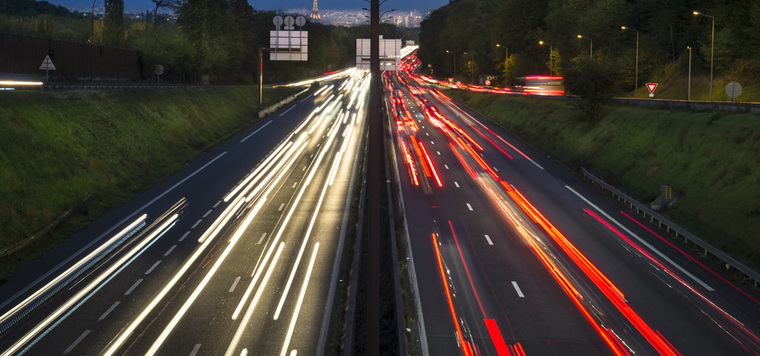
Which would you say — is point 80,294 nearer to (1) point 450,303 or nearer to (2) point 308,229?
(2) point 308,229

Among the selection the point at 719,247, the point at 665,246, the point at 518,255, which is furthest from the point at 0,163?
the point at 719,247

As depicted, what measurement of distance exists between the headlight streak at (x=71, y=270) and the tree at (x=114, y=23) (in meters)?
71.0

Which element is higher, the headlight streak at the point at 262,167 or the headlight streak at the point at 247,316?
the headlight streak at the point at 262,167

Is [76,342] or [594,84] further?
[594,84]

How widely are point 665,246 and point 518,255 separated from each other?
274 inches

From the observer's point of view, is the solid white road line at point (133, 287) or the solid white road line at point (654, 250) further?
the solid white road line at point (654, 250)

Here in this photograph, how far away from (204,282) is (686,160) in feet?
91.1

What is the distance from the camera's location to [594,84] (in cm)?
5000

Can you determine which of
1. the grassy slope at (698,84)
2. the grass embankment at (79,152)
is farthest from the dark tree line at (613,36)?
the grass embankment at (79,152)

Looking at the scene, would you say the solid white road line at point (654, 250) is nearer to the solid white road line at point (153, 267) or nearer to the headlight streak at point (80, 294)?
the solid white road line at point (153, 267)

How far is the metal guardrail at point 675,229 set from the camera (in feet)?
67.2

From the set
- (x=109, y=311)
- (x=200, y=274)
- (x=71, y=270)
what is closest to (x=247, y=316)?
(x=109, y=311)

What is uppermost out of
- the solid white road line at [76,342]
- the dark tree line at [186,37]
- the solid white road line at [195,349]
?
the dark tree line at [186,37]

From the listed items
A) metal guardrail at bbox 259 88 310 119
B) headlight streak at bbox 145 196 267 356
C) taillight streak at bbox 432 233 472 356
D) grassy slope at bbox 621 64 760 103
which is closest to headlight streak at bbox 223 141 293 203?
headlight streak at bbox 145 196 267 356
